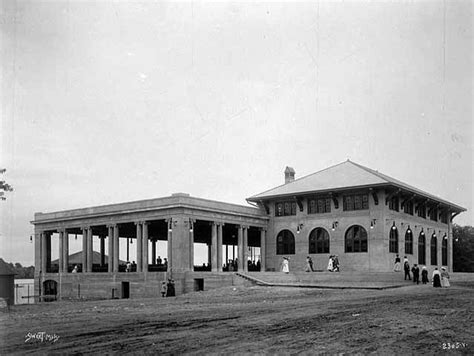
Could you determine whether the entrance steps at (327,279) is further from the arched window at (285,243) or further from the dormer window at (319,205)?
the arched window at (285,243)

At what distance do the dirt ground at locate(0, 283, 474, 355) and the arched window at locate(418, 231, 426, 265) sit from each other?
93.7 feet

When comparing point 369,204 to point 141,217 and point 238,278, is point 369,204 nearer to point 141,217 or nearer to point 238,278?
point 238,278

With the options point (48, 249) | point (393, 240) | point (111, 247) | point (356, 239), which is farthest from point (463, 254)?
point (48, 249)

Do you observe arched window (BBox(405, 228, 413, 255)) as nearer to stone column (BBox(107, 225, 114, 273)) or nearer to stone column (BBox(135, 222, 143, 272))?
stone column (BBox(135, 222, 143, 272))

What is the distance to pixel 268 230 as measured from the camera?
178 ft

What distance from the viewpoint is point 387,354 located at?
14.3m

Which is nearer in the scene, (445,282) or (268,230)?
(445,282)

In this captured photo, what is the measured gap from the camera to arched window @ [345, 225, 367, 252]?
48188mm

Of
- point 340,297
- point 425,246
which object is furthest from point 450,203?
point 340,297

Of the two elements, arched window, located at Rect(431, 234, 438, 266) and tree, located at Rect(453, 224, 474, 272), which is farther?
tree, located at Rect(453, 224, 474, 272)

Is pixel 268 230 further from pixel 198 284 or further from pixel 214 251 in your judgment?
Answer: pixel 198 284
